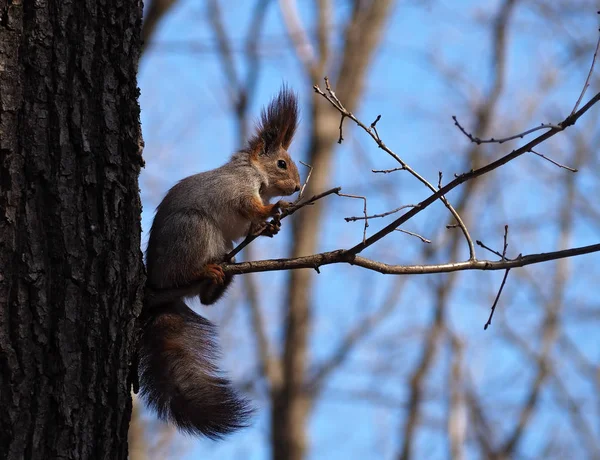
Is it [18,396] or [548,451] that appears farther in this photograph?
[548,451]

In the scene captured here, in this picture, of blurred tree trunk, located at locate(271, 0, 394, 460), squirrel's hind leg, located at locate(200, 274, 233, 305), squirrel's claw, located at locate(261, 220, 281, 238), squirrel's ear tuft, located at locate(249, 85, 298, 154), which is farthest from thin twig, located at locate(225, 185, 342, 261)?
blurred tree trunk, located at locate(271, 0, 394, 460)

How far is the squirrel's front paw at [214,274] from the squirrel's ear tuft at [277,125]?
84cm

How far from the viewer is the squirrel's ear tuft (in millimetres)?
3434

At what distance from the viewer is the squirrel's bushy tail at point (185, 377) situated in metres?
2.44

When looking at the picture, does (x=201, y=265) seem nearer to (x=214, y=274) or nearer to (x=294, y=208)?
(x=214, y=274)

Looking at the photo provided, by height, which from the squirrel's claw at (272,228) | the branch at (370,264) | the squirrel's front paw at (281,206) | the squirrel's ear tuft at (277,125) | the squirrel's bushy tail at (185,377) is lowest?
the squirrel's bushy tail at (185,377)

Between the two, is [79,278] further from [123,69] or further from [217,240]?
[217,240]

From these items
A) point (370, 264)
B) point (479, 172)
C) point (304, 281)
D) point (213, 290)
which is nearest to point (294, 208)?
point (370, 264)

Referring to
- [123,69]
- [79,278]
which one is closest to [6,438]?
[79,278]

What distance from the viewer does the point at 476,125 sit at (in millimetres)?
9773

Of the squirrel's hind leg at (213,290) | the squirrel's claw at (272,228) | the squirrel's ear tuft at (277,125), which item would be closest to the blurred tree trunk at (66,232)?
the squirrel's claw at (272,228)

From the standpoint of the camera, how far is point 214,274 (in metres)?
2.78

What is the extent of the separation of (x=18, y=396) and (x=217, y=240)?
48.2 inches

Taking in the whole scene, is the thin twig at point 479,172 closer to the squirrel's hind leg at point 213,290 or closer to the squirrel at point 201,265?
the squirrel at point 201,265
